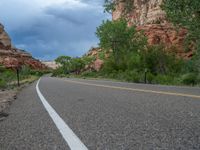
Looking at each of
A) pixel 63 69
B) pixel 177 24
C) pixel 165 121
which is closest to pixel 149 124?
pixel 165 121

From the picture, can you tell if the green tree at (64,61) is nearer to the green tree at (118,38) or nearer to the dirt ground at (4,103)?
the green tree at (118,38)

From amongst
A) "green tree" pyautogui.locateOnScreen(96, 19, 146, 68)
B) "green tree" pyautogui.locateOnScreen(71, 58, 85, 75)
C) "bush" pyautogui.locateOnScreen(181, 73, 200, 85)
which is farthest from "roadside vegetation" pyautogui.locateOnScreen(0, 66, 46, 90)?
"green tree" pyautogui.locateOnScreen(71, 58, 85, 75)

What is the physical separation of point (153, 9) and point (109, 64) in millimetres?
58789

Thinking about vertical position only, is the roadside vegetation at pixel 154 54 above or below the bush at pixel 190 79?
above

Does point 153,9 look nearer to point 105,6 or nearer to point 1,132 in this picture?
point 105,6

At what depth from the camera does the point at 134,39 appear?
68938mm

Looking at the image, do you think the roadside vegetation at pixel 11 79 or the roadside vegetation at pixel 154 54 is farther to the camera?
the roadside vegetation at pixel 11 79

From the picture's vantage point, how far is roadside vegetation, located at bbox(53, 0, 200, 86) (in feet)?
72.8

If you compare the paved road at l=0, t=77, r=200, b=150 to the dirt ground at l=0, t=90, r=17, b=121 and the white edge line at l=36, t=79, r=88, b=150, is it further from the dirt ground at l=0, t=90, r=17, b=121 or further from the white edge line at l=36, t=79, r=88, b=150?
the dirt ground at l=0, t=90, r=17, b=121

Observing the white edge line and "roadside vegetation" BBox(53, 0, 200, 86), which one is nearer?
the white edge line

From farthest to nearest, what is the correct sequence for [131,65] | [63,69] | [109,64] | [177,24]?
[63,69], [109,64], [131,65], [177,24]

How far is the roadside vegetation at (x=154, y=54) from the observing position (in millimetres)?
22192

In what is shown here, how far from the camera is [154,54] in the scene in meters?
34.8

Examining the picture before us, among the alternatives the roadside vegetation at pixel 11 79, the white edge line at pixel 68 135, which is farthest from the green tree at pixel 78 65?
the white edge line at pixel 68 135
